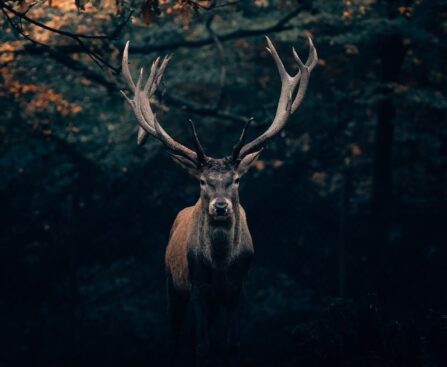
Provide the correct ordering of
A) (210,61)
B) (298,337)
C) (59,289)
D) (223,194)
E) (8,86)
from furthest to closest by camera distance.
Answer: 1. (210,61)
2. (59,289)
3. (8,86)
4. (298,337)
5. (223,194)

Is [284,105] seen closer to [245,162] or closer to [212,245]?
[245,162]

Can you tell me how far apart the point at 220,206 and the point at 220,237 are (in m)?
0.43

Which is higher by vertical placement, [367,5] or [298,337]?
[367,5]

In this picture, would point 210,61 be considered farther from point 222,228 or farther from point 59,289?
point 222,228

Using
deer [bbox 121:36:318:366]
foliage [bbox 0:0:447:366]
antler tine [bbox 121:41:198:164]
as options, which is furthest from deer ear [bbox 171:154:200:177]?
foliage [bbox 0:0:447:366]

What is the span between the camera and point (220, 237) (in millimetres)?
7465

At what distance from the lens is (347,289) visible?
1363cm

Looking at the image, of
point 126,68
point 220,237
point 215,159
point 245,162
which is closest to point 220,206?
point 220,237

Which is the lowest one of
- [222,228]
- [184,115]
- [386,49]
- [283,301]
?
[283,301]

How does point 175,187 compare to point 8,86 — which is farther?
point 175,187

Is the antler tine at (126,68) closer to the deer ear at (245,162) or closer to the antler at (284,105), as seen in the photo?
the antler at (284,105)

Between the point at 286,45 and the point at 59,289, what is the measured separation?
6.29 meters

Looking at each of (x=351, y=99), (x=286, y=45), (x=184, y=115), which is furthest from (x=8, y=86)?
(x=351, y=99)

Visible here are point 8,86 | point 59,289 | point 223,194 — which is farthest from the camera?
point 59,289
